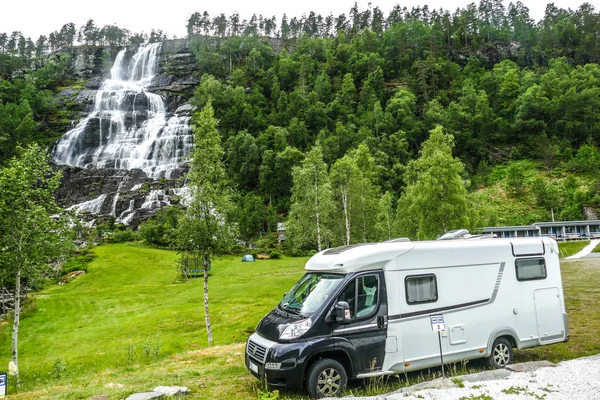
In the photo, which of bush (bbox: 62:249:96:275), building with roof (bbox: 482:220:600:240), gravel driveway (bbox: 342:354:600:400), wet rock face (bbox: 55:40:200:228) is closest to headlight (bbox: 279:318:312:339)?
gravel driveway (bbox: 342:354:600:400)

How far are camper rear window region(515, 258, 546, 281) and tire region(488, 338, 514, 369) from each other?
1757mm

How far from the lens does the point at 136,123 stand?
3797 inches

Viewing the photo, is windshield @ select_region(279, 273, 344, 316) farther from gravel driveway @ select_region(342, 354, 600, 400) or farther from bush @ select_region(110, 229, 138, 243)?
bush @ select_region(110, 229, 138, 243)

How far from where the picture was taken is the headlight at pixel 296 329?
7728 millimetres

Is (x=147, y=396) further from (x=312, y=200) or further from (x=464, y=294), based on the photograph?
(x=312, y=200)

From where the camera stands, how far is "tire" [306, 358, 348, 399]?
7.55 metres

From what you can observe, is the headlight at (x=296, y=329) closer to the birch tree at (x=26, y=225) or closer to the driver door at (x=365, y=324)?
the driver door at (x=365, y=324)

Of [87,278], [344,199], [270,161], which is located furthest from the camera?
[270,161]

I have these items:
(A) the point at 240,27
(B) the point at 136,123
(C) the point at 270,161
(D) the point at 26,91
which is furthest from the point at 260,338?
(A) the point at 240,27

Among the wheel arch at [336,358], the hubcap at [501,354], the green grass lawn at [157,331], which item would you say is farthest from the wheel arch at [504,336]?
the wheel arch at [336,358]

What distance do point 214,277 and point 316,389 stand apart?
32.0 metres

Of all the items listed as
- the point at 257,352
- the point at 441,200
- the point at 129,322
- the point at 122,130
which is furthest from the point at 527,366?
the point at 122,130

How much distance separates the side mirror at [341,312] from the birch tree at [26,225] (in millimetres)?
13365

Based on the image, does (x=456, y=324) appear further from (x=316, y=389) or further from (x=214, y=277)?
(x=214, y=277)
